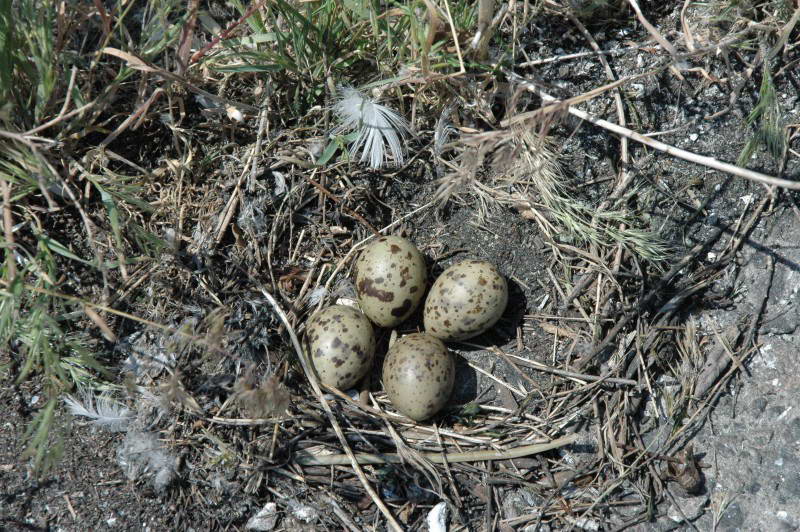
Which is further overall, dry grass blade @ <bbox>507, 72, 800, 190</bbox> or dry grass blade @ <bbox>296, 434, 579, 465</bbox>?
dry grass blade @ <bbox>296, 434, 579, 465</bbox>

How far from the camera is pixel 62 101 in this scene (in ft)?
8.09

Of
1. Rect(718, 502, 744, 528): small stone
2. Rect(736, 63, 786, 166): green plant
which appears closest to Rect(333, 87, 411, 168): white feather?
Rect(736, 63, 786, 166): green plant

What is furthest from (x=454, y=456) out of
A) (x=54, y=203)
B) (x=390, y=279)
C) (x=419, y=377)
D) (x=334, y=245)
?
(x=54, y=203)

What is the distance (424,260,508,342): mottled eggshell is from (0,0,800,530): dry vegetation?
0.89 feet

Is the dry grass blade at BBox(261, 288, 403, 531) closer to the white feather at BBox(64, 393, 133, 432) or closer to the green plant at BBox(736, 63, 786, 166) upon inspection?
the white feather at BBox(64, 393, 133, 432)

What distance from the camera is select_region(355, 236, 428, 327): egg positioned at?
2.49 meters

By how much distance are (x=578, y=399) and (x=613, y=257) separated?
2.05 feet

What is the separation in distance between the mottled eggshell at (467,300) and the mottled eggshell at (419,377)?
0.11 meters

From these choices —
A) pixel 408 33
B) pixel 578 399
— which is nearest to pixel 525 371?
pixel 578 399

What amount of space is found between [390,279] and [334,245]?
0.40 metres

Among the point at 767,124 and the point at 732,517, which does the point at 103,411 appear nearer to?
the point at 732,517

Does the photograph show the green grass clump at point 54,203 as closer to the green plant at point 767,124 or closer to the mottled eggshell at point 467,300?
the mottled eggshell at point 467,300

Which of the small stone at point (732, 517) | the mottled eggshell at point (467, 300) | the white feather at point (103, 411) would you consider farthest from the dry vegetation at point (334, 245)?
the mottled eggshell at point (467, 300)

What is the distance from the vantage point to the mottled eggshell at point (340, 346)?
8.10 ft
